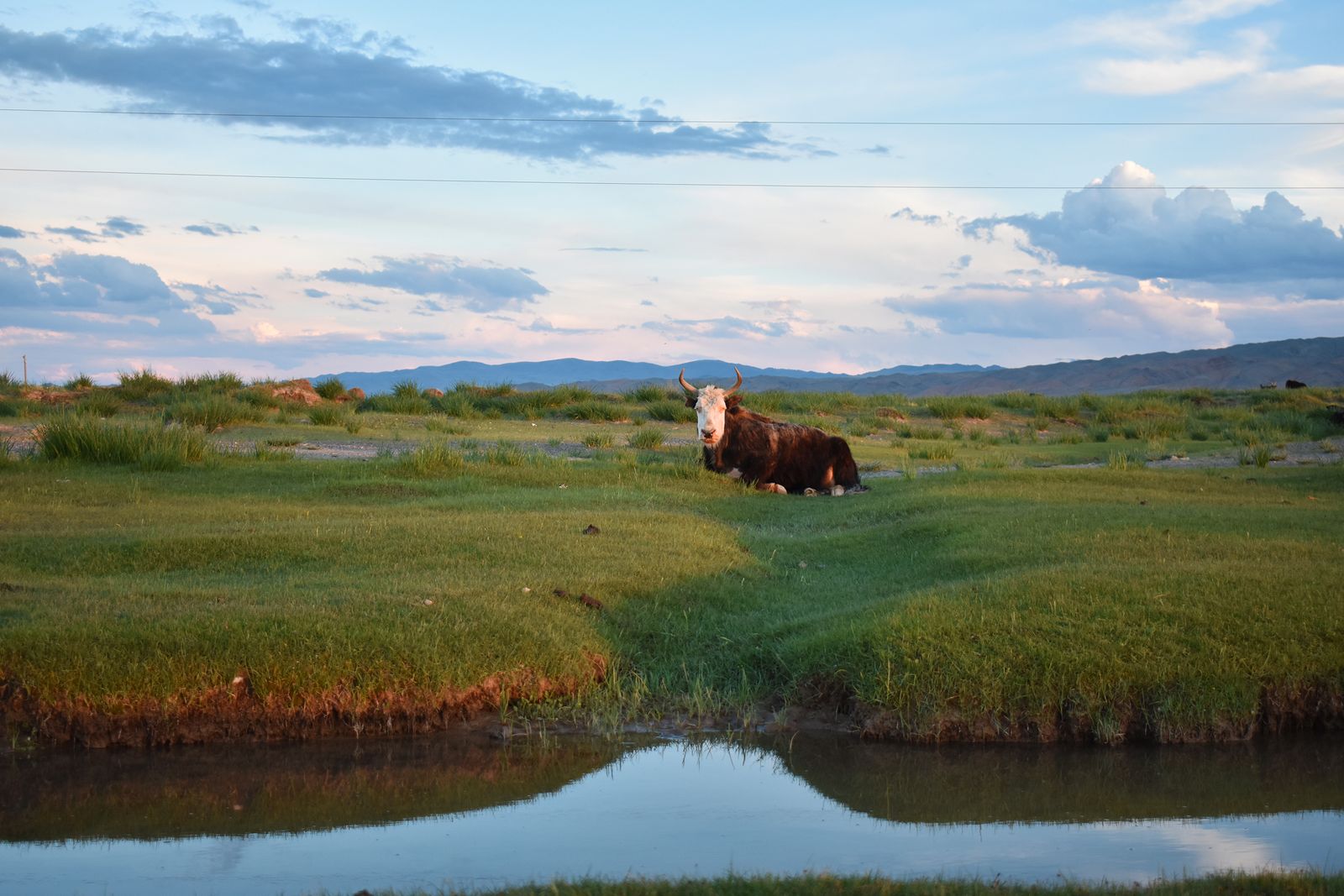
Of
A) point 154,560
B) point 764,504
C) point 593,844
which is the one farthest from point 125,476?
point 593,844

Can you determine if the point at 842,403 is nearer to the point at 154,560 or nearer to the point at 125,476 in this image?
the point at 125,476

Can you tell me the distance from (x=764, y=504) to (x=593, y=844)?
10411mm

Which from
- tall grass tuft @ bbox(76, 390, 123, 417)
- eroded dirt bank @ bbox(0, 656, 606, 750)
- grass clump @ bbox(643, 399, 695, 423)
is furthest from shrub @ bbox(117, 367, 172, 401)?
eroded dirt bank @ bbox(0, 656, 606, 750)

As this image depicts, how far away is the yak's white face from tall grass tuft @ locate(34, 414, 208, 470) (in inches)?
278

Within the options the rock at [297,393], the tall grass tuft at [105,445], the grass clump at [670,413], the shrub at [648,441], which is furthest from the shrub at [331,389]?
the tall grass tuft at [105,445]

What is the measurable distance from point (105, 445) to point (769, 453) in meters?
9.14

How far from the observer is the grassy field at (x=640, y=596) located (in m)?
7.84

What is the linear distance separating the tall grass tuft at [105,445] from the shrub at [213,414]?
5.54m

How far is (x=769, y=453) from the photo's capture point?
1772 centimetres

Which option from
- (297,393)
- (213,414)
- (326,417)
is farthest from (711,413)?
(297,393)

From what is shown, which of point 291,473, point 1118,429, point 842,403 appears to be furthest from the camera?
point 842,403

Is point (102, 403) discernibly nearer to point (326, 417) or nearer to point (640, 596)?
point (326, 417)

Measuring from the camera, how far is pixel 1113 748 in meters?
7.71

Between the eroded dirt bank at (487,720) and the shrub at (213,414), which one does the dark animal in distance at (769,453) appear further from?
the shrub at (213,414)
